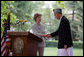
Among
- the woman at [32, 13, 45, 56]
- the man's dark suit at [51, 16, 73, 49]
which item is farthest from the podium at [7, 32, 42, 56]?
the woman at [32, 13, 45, 56]

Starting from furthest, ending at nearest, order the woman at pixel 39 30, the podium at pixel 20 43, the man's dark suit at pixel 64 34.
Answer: the woman at pixel 39 30, the man's dark suit at pixel 64 34, the podium at pixel 20 43

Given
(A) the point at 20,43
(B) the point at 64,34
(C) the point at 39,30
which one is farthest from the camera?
(C) the point at 39,30

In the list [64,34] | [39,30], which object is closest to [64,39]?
[64,34]

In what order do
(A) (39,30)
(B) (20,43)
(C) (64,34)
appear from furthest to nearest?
(A) (39,30) → (C) (64,34) → (B) (20,43)

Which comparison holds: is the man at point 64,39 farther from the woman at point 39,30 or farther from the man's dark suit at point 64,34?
the woman at point 39,30

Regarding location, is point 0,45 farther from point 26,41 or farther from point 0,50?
point 26,41

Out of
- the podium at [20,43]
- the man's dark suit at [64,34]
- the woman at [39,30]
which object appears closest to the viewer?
the podium at [20,43]

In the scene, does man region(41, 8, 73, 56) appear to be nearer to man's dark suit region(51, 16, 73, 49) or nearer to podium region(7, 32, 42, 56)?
man's dark suit region(51, 16, 73, 49)

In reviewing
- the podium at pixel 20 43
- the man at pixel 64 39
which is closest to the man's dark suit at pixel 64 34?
the man at pixel 64 39

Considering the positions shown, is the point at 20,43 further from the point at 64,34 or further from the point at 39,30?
the point at 39,30

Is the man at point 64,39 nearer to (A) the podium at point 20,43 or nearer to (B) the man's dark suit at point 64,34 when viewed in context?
(B) the man's dark suit at point 64,34

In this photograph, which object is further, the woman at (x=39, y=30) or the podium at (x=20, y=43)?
the woman at (x=39, y=30)

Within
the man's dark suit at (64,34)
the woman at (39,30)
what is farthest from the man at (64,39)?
the woman at (39,30)

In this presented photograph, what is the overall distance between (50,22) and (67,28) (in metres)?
41.1
